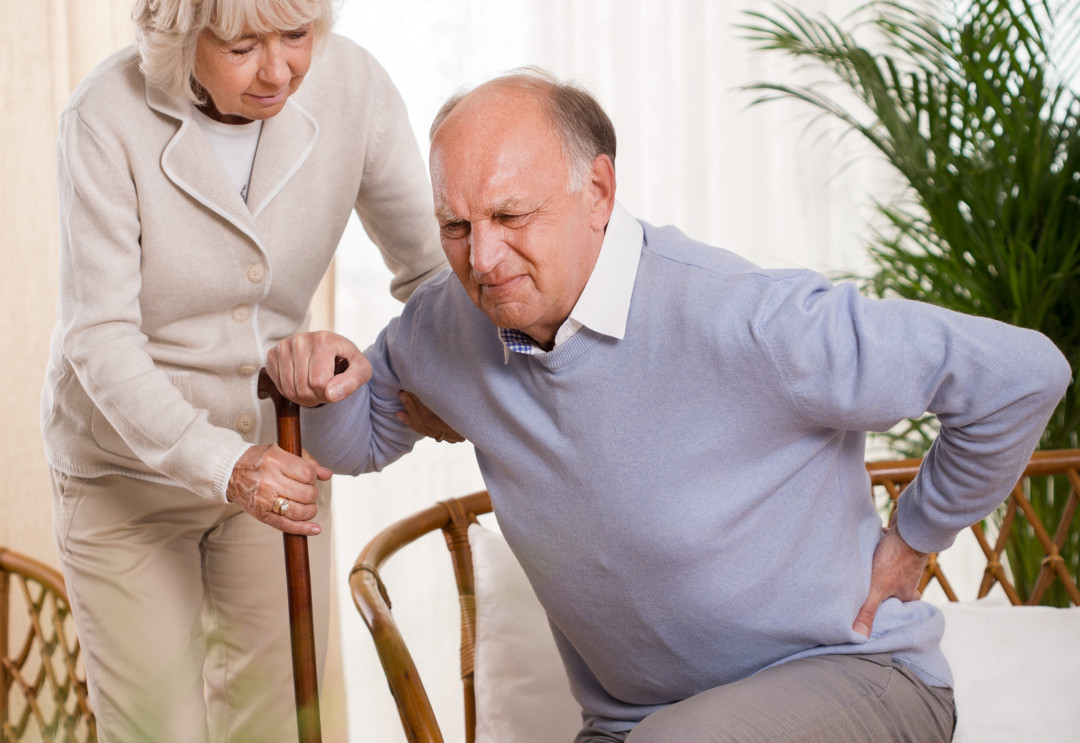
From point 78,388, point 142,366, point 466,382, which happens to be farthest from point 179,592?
point 466,382

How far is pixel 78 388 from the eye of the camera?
1601 millimetres

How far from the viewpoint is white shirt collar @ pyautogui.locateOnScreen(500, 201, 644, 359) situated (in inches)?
48.9

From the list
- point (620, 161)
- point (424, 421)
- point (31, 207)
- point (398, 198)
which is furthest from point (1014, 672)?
point (31, 207)

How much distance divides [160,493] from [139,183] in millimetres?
514

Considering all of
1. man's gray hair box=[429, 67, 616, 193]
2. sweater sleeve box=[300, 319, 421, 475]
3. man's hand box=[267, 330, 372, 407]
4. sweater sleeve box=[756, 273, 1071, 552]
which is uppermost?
man's gray hair box=[429, 67, 616, 193]

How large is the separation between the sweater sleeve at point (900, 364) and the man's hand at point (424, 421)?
566 mm

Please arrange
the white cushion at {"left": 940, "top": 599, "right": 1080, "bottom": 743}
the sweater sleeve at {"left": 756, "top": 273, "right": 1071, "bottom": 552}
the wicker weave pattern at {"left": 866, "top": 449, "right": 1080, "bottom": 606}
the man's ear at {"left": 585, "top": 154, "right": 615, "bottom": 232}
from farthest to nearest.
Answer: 1. the wicker weave pattern at {"left": 866, "top": 449, "right": 1080, "bottom": 606}
2. the white cushion at {"left": 940, "top": 599, "right": 1080, "bottom": 743}
3. the man's ear at {"left": 585, "top": 154, "right": 615, "bottom": 232}
4. the sweater sleeve at {"left": 756, "top": 273, "right": 1071, "bottom": 552}

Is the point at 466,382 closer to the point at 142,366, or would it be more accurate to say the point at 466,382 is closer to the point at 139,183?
the point at 142,366

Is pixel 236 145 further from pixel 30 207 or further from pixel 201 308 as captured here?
pixel 30 207

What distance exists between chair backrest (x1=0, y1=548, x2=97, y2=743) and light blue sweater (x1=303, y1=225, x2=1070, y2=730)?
916 mm

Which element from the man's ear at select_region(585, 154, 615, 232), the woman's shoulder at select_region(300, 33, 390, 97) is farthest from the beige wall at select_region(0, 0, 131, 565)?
the man's ear at select_region(585, 154, 615, 232)

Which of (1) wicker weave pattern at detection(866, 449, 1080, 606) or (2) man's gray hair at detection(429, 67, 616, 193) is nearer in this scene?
(2) man's gray hair at detection(429, 67, 616, 193)

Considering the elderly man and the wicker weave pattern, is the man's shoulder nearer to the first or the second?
the elderly man

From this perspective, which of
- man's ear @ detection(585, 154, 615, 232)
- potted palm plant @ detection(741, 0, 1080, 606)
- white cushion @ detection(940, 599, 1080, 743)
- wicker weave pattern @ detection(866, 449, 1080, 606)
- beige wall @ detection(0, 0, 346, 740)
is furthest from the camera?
beige wall @ detection(0, 0, 346, 740)
